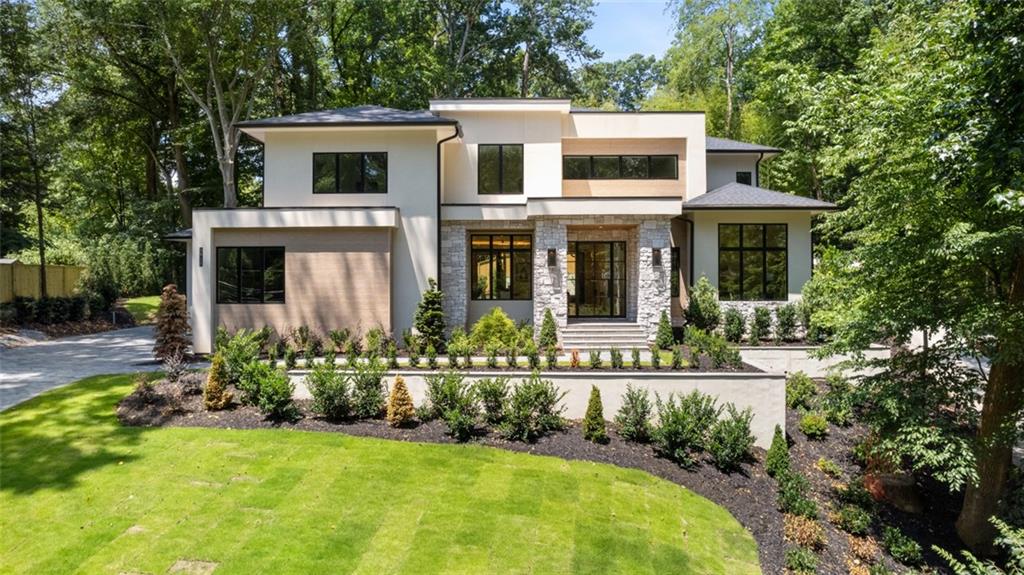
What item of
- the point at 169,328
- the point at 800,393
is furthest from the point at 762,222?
the point at 169,328

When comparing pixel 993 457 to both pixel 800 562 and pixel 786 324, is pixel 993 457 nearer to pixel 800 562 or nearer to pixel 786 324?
pixel 800 562

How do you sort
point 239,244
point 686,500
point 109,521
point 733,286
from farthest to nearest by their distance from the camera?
point 733,286
point 239,244
point 686,500
point 109,521

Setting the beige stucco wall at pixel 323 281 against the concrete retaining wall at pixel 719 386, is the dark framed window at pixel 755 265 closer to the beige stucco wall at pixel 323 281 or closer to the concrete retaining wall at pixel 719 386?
the concrete retaining wall at pixel 719 386

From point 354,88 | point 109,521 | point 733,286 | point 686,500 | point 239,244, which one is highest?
point 354,88

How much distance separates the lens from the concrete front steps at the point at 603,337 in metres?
14.4

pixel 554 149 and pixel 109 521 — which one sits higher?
pixel 554 149

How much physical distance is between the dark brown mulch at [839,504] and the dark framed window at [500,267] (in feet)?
28.2

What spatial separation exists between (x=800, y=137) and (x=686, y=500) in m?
22.0

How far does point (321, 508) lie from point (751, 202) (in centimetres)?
1489

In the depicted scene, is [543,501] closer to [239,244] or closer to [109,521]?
[109,521]

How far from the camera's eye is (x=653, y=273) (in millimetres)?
14961

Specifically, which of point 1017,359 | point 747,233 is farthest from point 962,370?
point 747,233

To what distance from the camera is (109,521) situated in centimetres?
603

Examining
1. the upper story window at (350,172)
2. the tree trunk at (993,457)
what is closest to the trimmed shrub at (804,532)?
the tree trunk at (993,457)
